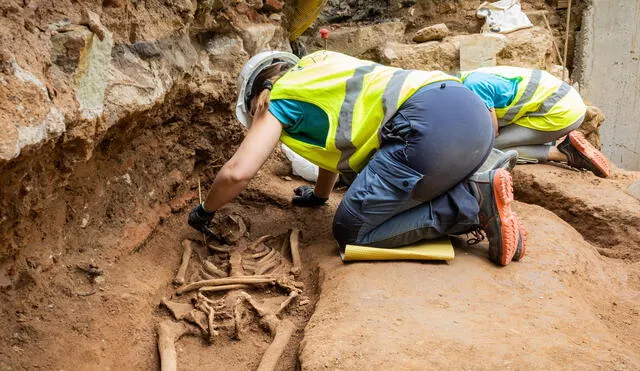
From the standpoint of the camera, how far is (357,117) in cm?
306

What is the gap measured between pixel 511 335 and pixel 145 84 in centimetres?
188

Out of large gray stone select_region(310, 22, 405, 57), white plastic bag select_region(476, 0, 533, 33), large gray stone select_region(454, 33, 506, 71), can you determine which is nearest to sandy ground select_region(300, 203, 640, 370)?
large gray stone select_region(454, 33, 506, 71)

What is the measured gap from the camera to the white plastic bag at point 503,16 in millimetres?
6621

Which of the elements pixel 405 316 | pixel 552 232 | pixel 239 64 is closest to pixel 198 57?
pixel 239 64

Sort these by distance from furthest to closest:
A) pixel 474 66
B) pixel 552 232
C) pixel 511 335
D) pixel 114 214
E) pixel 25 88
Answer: pixel 474 66 → pixel 552 232 → pixel 114 214 → pixel 511 335 → pixel 25 88

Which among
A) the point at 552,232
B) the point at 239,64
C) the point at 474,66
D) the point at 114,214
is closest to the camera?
the point at 114,214

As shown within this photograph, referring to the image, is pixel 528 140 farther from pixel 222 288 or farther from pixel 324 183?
pixel 222 288

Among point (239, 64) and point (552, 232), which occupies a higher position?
point (239, 64)

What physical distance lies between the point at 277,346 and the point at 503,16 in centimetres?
524

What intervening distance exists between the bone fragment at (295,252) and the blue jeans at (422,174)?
266 millimetres

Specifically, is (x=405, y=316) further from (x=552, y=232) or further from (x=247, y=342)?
(x=552, y=232)

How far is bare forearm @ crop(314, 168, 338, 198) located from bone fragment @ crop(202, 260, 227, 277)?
90 cm

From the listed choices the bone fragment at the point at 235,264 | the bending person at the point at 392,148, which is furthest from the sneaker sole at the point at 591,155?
the bone fragment at the point at 235,264

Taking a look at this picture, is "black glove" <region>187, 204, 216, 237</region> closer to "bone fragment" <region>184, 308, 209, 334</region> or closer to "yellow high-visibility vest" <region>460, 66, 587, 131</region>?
"bone fragment" <region>184, 308, 209, 334</region>
